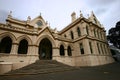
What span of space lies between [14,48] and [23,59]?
240 centimetres

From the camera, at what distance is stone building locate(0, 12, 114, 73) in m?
12.9

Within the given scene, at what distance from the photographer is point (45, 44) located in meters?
19.9

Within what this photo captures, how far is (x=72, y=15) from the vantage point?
2616 cm

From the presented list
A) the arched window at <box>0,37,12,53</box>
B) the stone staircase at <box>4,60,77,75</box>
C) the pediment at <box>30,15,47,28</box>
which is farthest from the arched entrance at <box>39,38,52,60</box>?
the pediment at <box>30,15,47,28</box>

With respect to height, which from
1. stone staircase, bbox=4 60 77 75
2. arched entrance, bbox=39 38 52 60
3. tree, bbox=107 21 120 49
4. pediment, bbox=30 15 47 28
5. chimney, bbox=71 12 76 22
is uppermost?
chimney, bbox=71 12 76 22

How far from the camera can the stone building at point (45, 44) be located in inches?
506

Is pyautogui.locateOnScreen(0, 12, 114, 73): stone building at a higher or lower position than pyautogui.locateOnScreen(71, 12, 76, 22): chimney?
lower

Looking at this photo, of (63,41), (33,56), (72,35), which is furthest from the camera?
(72,35)

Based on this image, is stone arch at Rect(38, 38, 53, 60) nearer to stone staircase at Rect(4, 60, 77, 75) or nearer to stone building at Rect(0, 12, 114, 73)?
stone building at Rect(0, 12, 114, 73)

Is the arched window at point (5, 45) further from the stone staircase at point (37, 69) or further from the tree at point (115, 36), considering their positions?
the tree at point (115, 36)

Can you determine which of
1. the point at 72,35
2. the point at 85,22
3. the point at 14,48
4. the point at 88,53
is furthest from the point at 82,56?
the point at 14,48

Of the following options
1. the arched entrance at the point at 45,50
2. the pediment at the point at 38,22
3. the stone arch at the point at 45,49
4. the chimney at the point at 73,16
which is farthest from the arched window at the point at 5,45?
the chimney at the point at 73,16

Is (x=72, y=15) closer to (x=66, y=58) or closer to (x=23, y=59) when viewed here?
(x=66, y=58)

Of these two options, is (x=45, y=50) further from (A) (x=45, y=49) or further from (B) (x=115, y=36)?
(B) (x=115, y=36)
